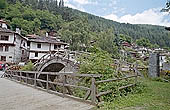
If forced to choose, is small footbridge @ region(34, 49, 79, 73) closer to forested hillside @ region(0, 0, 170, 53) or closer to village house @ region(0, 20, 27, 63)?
forested hillside @ region(0, 0, 170, 53)

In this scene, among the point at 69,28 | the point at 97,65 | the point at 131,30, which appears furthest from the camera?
Answer: the point at 131,30

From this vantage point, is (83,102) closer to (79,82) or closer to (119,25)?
(79,82)

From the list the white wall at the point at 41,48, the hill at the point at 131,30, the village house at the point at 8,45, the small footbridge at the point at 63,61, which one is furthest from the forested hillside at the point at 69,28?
the small footbridge at the point at 63,61

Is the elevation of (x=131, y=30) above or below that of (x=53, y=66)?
above

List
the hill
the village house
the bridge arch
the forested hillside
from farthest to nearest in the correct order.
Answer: the hill
the forested hillside
the village house
the bridge arch

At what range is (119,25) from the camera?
105000 mm

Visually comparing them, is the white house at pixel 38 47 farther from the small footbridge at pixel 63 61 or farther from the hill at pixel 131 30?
the hill at pixel 131 30

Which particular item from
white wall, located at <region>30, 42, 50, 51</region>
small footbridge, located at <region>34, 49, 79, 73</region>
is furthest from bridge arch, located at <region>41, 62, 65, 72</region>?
white wall, located at <region>30, 42, 50, 51</region>

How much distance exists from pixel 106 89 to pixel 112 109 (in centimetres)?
167

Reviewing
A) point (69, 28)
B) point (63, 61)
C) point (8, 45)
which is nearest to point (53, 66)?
point (63, 61)

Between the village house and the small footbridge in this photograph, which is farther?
the village house

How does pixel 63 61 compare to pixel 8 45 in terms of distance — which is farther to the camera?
pixel 8 45

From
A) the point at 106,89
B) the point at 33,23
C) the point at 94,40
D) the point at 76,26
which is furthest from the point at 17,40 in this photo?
the point at 106,89

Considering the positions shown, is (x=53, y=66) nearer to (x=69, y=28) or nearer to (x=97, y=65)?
(x=97, y=65)
